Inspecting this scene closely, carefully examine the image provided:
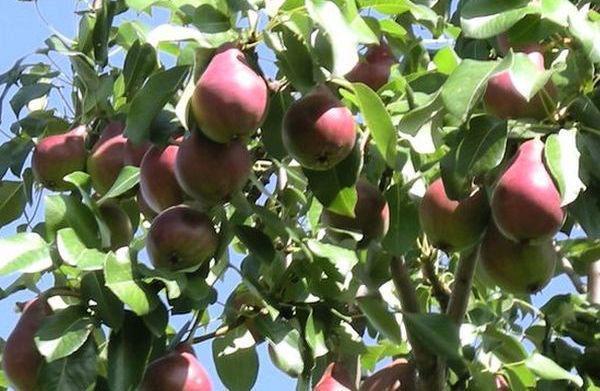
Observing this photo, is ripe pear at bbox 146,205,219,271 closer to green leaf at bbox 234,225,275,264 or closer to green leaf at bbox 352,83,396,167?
A: green leaf at bbox 234,225,275,264

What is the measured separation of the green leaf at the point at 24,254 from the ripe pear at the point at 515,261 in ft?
1.71

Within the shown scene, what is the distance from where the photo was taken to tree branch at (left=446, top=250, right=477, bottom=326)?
1844 millimetres

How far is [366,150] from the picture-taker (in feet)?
6.05

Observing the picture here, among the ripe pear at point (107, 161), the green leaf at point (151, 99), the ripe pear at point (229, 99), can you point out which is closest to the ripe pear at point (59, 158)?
the ripe pear at point (107, 161)

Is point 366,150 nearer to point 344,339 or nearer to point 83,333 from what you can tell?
point 344,339

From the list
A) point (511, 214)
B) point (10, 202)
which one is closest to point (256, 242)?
point (511, 214)

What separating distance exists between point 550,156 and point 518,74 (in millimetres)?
100

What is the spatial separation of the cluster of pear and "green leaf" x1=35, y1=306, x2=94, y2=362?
17.0 inches

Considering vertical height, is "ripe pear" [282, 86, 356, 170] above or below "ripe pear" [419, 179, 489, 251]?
above

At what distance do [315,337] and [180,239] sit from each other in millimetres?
251

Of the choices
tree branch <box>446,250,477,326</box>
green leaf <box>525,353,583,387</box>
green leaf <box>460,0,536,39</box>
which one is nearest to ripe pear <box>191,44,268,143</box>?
green leaf <box>460,0,536,39</box>

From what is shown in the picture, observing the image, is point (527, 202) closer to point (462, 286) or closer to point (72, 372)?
point (462, 286)

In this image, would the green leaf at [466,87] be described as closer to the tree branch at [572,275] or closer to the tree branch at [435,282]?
the tree branch at [435,282]

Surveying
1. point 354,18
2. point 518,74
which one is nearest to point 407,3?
point 354,18
